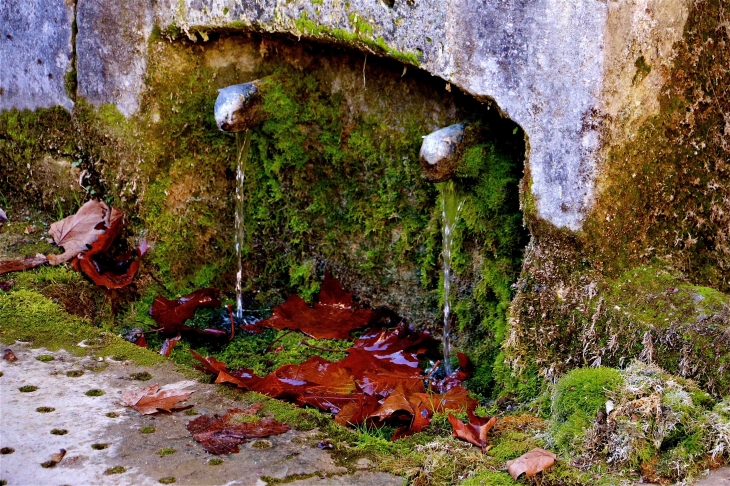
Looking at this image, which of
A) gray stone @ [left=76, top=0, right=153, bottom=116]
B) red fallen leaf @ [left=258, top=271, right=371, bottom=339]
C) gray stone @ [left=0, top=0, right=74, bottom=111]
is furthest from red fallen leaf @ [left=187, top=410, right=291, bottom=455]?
gray stone @ [left=0, top=0, right=74, bottom=111]

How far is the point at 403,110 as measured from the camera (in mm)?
3654

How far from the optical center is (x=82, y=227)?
407 cm

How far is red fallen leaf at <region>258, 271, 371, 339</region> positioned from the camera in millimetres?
3871

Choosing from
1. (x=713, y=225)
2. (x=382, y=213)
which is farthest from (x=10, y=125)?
(x=713, y=225)

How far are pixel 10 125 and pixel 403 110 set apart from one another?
229 centimetres

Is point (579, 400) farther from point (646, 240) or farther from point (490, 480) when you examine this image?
point (646, 240)

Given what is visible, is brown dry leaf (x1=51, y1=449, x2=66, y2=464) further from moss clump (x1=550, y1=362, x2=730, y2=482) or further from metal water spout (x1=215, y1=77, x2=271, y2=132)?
metal water spout (x1=215, y1=77, x2=271, y2=132)

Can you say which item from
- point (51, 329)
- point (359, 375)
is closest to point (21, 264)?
point (51, 329)

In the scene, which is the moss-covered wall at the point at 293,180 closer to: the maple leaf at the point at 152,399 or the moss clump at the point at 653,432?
the moss clump at the point at 653,432

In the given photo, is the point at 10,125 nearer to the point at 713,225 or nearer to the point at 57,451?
the point at 57,451

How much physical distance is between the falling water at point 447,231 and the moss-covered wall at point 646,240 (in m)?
0.48

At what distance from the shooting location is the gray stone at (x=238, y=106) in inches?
143

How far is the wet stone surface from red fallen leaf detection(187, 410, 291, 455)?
0.09 feet

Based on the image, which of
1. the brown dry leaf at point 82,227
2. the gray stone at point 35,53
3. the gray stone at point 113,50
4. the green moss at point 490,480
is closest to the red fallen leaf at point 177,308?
the brown dry leaf at point 82,227
